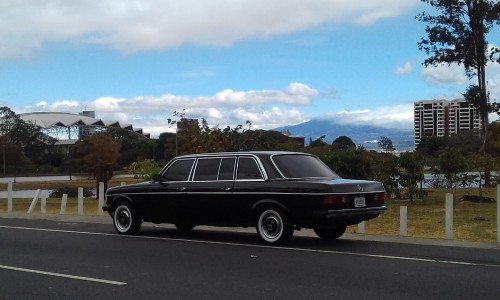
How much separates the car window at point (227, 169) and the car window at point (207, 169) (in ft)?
0.35

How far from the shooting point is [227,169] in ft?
39.3

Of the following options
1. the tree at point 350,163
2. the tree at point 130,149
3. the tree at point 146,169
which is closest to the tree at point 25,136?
the tree at point 130,149

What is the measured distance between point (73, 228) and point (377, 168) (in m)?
13.3

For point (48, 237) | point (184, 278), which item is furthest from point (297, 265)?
point (48, 237)

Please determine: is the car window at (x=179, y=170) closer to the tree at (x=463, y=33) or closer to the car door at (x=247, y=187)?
the car door at (x=247, y=187)

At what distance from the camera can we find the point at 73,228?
15.3m

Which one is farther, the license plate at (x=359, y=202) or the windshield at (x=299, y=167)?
the windshield at (x=299, y=167)

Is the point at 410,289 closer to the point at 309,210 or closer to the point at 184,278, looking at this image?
the point at 184,278

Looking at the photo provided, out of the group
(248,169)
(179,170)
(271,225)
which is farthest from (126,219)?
(271,225)

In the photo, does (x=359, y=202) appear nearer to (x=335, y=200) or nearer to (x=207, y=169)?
(x=335, y=200)

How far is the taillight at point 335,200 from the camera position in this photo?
10.5 m

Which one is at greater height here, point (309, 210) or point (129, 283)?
point (309, 210)

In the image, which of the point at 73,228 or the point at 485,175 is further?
the point at 485,175

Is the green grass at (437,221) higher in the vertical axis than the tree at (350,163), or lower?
lower
